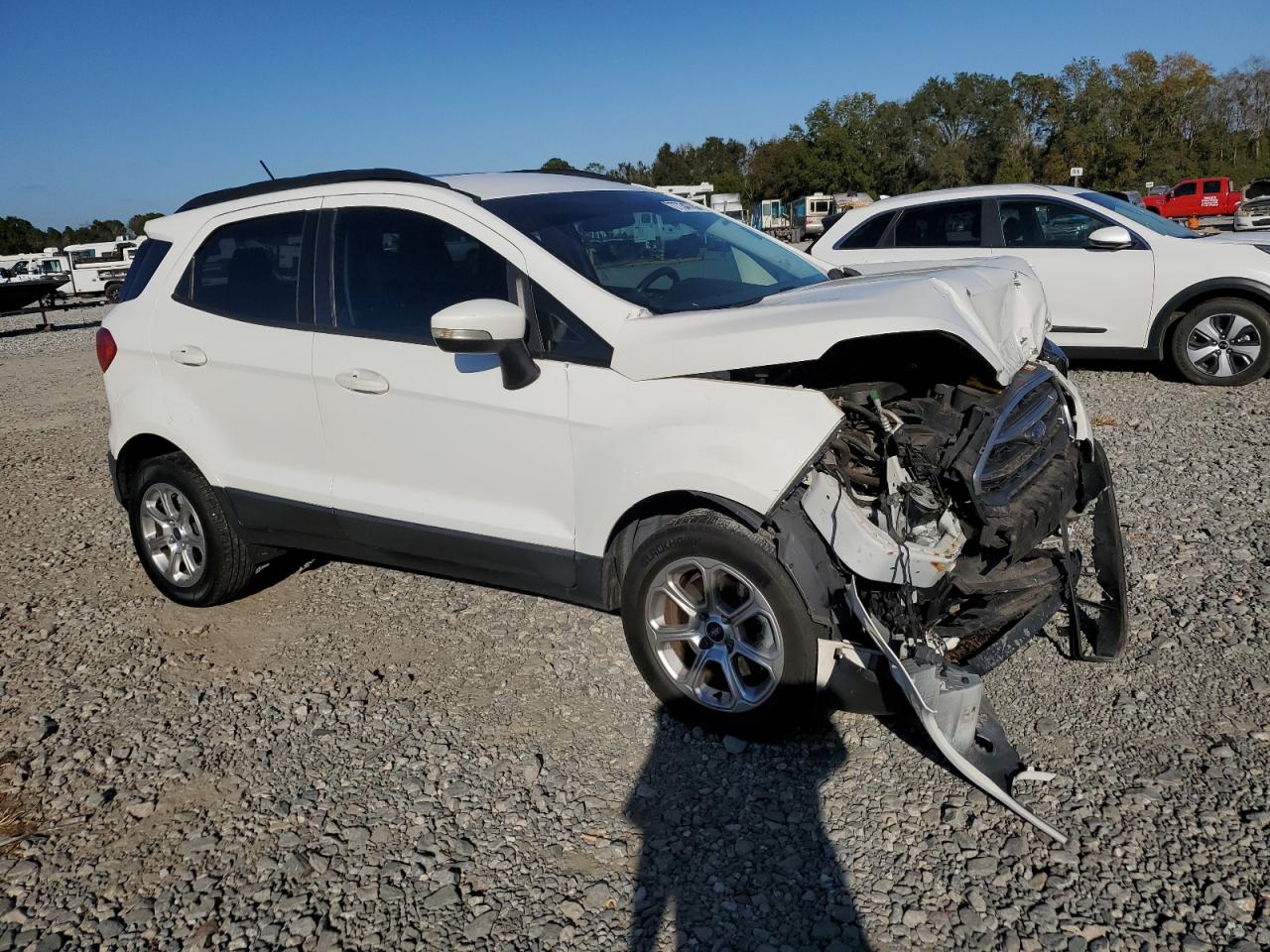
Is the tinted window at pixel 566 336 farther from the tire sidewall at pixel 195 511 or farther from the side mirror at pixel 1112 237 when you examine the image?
the side mirror at pixel 1112 237

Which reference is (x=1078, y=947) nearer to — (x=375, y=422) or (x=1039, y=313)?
(x=1039, y=313)

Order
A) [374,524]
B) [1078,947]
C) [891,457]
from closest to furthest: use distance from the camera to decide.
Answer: [1078,947] → [891,457] → [374,524]

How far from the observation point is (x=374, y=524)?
4254 mm

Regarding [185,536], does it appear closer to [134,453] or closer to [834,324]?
[134,453]

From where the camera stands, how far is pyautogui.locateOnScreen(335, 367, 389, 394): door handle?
4.04 meters

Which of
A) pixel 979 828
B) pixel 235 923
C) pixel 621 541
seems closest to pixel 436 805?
pixel 235 923

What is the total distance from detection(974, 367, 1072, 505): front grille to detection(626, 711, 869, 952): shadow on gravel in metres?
1.08

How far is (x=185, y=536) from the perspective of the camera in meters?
4.98

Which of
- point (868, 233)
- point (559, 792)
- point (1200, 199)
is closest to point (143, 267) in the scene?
point (559, 792)

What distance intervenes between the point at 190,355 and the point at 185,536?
3.11 ft

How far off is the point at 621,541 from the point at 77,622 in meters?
3.16

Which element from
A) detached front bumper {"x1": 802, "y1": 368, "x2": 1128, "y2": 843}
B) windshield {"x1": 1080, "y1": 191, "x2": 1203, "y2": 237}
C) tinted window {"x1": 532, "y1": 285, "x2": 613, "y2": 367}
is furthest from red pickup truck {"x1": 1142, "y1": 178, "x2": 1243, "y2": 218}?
tinted window {"x1": 532, "y1": 285, "x2": 613, "y2": 367}

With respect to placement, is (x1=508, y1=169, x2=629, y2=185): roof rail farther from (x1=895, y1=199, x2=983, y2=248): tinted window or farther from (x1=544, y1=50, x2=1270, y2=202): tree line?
(x1=544, y1=50, x2=1270, y2=202): tree line

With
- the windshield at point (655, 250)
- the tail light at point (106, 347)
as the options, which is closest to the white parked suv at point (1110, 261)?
the windshield at point (655, 250)
